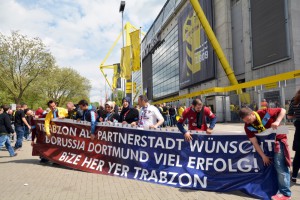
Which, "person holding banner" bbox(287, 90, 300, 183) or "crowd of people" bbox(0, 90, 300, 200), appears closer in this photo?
"crowd of people" bbox(0, 90, 300, 200)

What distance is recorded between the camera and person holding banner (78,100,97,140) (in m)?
6.59

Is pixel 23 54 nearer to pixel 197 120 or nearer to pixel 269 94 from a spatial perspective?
pixel 269 94

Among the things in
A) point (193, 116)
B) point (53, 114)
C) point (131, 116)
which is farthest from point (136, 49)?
point (193, 116)

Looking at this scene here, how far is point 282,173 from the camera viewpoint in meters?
4.12

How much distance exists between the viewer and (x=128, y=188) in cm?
513

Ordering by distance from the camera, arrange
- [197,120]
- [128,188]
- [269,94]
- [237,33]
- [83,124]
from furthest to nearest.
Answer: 1. [237,33]
2. [269,94]
3. [83,124]
4. [197,120]
5. [128,188]

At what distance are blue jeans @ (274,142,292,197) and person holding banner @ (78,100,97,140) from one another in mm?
4080

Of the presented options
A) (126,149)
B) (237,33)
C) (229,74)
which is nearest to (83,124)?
(126,149)

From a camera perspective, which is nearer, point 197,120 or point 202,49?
point 197,120

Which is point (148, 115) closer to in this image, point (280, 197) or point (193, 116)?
point (193, 116)

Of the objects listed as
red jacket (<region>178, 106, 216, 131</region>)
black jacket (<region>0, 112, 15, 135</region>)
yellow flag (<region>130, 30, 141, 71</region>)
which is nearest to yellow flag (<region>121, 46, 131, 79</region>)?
yellow flag (<region>130, 30, 141, 71</region>)

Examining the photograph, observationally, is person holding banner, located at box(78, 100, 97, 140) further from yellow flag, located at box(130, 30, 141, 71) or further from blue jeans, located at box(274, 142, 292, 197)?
yellow flag, located at box(130, 30, 141, 71)

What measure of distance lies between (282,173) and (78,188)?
11.8ft

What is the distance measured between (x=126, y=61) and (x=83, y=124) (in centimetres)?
1642
